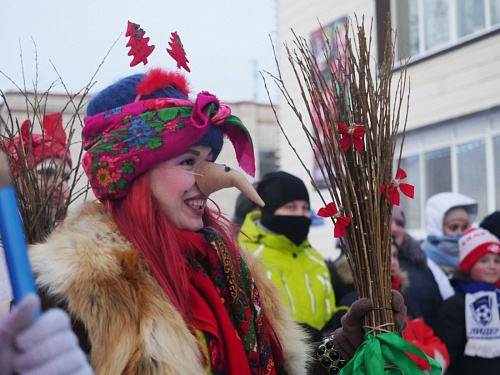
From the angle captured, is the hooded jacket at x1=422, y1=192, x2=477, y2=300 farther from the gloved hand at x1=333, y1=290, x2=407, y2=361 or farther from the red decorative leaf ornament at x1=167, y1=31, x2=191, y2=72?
the red decorative leaf ornament at x1=167, y1=31, x2=191, y2=72

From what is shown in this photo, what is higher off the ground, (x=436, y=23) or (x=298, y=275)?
(x=436, y=23)

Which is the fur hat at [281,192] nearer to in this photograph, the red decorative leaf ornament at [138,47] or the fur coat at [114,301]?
the red decorative leaf ornament at [138,47]

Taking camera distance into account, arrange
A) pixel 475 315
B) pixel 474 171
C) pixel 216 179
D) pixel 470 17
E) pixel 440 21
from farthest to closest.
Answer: pixel 440 21, pixel 474 171, pixel 470 17, pixel 475 315, pixel 216 179

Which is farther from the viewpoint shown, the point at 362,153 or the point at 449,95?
the point at 449,95

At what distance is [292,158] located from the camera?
10594 mm

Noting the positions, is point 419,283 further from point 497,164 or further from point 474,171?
point 474,171

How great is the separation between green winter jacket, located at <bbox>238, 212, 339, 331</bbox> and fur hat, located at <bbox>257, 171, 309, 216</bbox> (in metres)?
0.13

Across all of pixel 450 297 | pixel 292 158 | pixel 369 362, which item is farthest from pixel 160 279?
pixel 292 158

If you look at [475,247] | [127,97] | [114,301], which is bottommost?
[475,247]

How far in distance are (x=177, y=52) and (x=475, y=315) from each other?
2.72m

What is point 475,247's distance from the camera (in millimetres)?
4430

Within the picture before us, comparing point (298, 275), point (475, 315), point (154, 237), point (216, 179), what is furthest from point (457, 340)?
point (154, 237)

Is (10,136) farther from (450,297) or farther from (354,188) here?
(450,297)

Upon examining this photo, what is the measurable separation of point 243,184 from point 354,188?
46 cm
